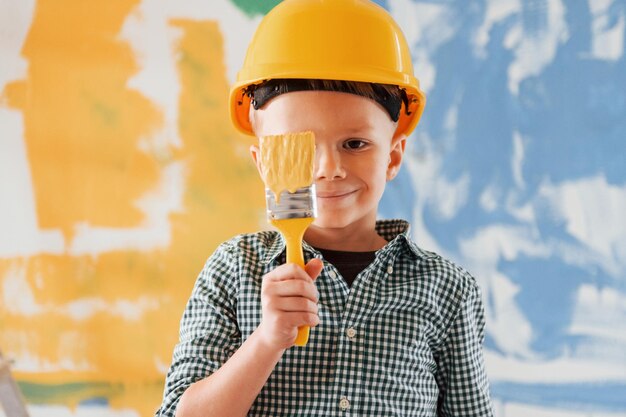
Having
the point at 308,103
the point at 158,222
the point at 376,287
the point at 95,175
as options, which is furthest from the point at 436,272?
the point at 95,175

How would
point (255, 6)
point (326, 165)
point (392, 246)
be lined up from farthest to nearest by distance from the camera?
point (255, 6), point (392, 246), point (326, 165)

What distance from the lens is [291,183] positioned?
81 cm

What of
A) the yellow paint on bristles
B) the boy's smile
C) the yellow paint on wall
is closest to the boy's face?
the boy's smile

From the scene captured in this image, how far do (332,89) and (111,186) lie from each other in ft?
2.45

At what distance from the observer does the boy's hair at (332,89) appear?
96cm

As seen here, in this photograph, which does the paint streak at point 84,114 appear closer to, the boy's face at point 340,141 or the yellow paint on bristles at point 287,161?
the boy's face at point 340,141

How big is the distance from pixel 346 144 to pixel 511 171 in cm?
64

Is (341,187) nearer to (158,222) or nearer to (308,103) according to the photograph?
(308,103)

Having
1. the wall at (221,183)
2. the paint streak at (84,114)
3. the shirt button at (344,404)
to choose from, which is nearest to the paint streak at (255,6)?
the wall at (221,183)

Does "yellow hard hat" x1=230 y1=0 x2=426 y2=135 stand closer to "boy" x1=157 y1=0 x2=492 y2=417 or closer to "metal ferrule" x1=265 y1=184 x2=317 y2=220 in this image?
"boy" x1=157 y1=0 x2=492 y2=417

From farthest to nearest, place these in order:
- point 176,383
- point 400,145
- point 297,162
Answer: point 400,145, point 176,383, point 297,162

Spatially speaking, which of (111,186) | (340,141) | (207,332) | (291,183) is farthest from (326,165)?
(111,186)

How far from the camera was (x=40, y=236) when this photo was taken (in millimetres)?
1550

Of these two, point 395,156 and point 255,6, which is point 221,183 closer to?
point 255,6
